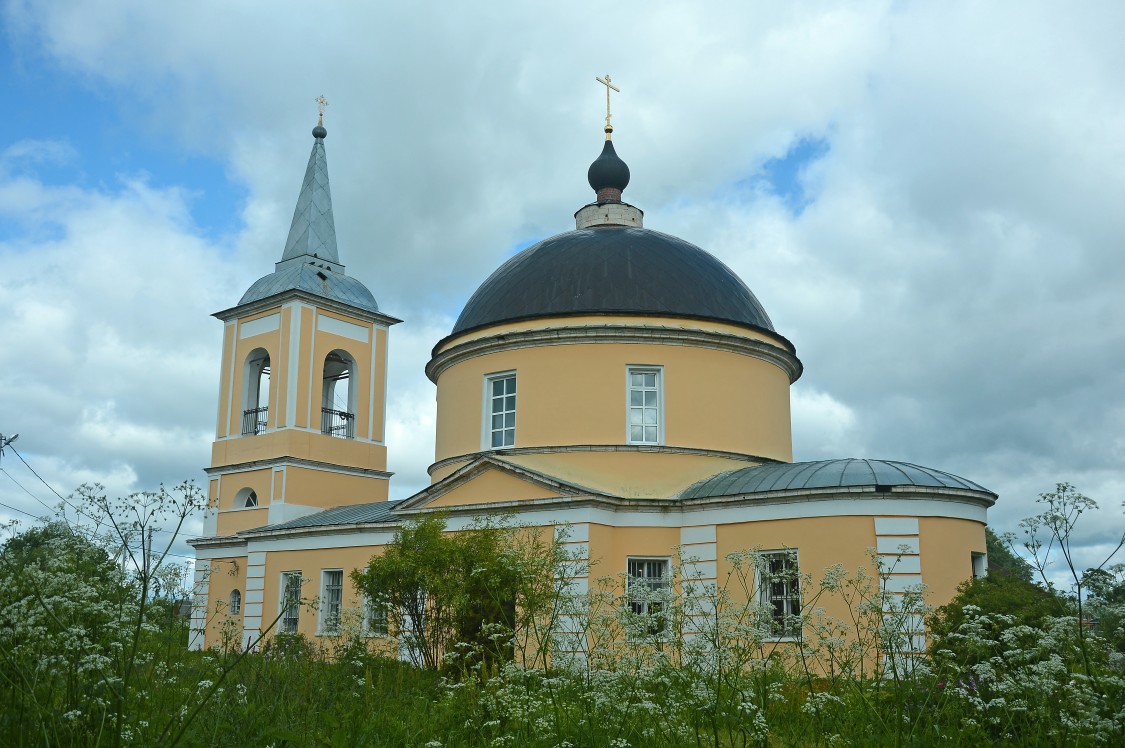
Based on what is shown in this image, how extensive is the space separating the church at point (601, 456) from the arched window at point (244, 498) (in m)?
0.06

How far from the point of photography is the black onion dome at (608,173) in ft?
80.5

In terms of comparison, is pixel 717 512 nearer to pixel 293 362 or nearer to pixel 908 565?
pixel 908 565

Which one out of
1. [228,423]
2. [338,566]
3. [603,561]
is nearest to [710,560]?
[603,561]

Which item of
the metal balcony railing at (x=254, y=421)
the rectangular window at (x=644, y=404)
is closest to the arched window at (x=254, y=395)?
the metal balcony railing at (x=254, y=421)

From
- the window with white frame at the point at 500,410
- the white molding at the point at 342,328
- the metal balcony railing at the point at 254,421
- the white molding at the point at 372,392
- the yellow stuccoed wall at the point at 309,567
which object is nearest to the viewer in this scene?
the window with white frame at the point at 500,410

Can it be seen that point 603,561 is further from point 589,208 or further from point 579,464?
point 589,208

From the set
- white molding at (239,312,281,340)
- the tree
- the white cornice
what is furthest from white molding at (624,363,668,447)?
white molding at (239,312,281,340)

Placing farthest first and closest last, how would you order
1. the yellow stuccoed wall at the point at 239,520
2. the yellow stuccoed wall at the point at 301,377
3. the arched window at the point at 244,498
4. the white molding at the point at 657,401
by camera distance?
the arched window at the point at 244,498 < the yellow stuccoed wall at the point at 301,377 < the yellow stuccoed wall at the point at 239,520 < the white molding at the point at 657,401

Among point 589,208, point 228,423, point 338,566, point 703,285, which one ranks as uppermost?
point 589,208

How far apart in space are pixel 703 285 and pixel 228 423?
49.2ft

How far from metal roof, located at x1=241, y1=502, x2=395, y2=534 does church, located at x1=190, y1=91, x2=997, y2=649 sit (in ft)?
0.38

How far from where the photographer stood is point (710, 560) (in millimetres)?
17625

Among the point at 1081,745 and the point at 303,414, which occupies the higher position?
the point at 303,414

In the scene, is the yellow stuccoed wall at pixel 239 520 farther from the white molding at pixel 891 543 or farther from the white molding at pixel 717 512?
the white molding at pixel 891 543
